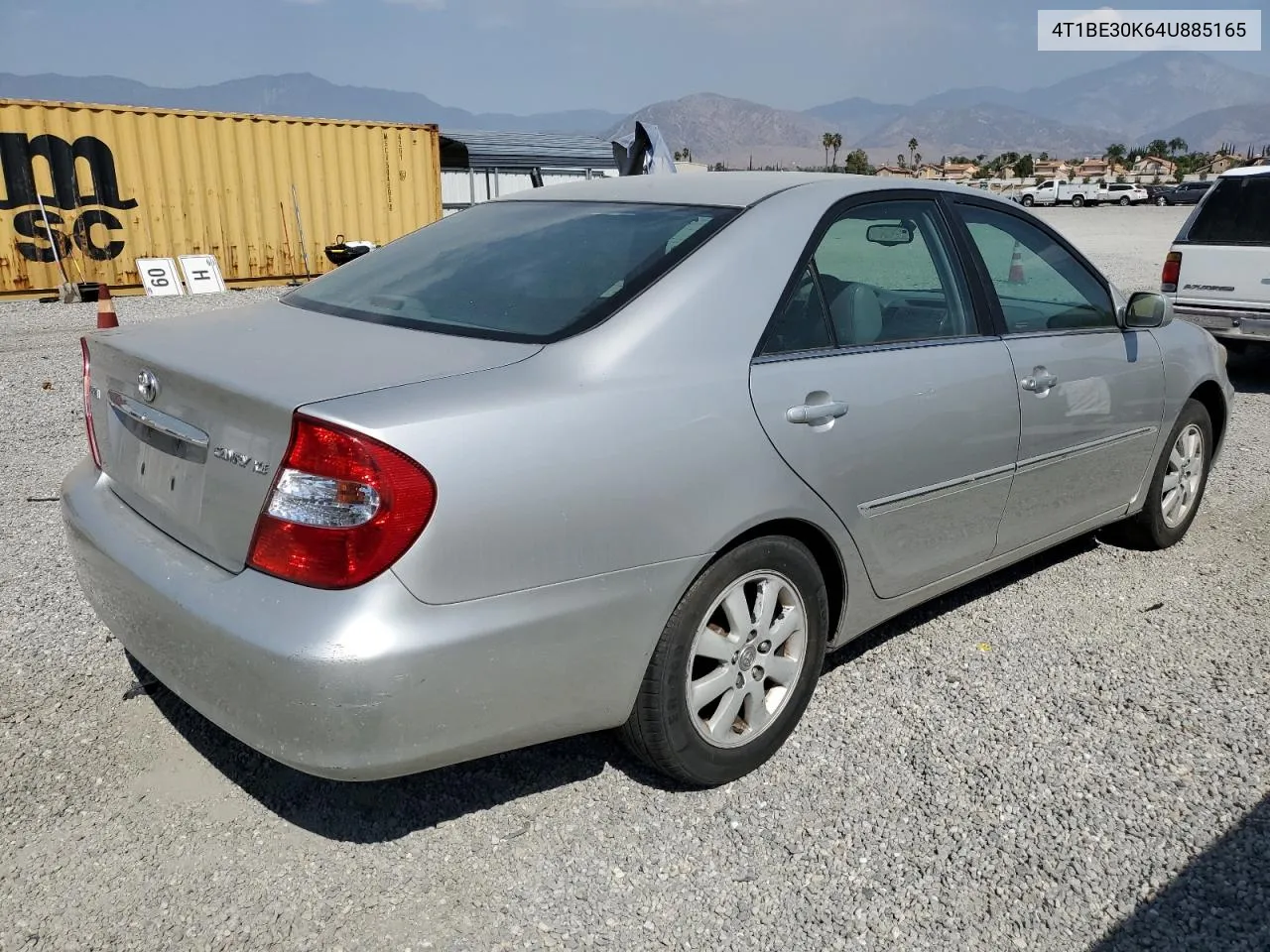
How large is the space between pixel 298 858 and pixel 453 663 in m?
0.78

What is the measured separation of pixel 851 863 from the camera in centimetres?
249

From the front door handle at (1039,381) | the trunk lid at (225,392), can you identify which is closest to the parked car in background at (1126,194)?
the front door handle at (1039,381)

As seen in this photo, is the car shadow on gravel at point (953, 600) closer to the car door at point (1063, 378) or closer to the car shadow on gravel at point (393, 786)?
the car door at point (1063, 378)

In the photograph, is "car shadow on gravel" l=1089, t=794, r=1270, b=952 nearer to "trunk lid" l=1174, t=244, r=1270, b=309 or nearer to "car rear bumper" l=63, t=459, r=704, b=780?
"car rear bumper" l=63, t=459, r=704, b=780

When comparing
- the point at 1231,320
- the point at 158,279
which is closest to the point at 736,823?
the point at 1231,320

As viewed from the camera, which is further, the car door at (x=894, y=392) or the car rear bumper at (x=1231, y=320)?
the car rear bumper at (x=1231, y=320)

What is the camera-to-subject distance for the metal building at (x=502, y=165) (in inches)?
960

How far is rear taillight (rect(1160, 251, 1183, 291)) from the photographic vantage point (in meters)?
8.45

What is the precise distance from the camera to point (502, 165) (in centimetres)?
2464

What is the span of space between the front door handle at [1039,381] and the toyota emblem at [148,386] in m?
2.61

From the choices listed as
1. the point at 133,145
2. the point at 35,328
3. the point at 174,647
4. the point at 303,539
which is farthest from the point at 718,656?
the point at 133,145

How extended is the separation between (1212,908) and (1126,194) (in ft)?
212

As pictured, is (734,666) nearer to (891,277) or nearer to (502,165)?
(891,277)

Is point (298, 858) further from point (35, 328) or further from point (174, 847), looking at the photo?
point (35, 328)
